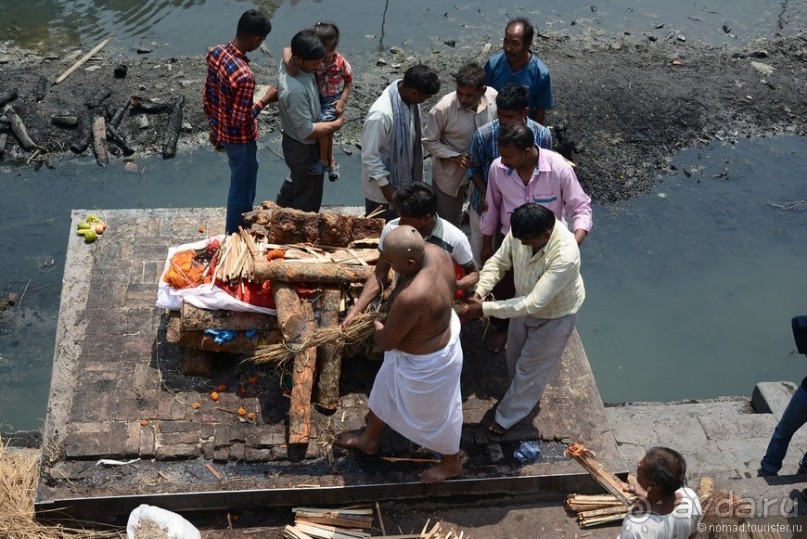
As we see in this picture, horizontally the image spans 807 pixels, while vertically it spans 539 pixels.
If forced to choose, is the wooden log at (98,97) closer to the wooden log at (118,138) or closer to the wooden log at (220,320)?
the wooden log at (118,138)

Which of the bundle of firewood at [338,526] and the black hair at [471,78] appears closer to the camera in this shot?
the bundle of firewood at [338,526]

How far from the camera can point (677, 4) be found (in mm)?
14258

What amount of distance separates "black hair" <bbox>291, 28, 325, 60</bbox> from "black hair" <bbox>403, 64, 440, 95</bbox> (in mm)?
751

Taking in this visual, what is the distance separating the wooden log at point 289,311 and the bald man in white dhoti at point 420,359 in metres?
0.80

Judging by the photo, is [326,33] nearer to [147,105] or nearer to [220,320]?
[220,320]

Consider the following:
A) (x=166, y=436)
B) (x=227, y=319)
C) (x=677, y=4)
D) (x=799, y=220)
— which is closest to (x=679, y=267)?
(x=799, y=220)

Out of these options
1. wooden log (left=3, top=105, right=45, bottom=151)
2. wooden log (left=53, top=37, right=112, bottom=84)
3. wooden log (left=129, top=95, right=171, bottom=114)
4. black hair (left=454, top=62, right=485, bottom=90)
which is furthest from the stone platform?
wooden log (left=53, top=37, right=112, bottom=84)

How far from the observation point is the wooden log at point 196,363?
6.06 meters

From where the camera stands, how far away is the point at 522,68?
23.1 feet

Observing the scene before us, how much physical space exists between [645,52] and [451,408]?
30.8 ft

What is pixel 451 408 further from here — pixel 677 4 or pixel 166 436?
pixel 677 4

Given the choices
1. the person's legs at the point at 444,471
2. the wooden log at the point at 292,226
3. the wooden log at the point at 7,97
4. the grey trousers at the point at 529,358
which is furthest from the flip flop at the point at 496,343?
the wooden log at the point at 7,97

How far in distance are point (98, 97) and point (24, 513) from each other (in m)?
6.89

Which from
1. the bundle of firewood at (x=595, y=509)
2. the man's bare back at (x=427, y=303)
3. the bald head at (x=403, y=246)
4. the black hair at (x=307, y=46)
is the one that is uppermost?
the black hair at (x=307, y=46)
